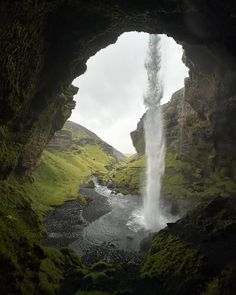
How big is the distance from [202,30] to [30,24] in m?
21.8

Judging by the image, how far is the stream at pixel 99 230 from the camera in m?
33.0

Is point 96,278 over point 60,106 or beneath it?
beneath

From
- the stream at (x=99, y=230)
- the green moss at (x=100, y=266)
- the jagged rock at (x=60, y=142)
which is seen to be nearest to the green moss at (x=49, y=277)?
the green moss at (x=100, y=266)

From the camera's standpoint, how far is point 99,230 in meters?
42.3

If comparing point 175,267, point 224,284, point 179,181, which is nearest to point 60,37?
point 175,267

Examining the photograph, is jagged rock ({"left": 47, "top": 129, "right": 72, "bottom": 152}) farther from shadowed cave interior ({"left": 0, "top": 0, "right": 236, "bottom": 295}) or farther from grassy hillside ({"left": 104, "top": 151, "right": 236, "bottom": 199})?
shadowed cave interior ({"left": 0, "top": 0, "right": 236, "bottom": 295})

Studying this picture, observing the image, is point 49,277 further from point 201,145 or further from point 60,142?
point 60,142

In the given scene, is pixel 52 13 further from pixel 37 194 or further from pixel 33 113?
pixel 37 194

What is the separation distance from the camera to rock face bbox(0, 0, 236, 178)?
25.2m

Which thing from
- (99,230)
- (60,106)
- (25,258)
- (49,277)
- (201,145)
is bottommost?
(49,277)

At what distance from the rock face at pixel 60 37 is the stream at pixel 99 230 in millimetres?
11466

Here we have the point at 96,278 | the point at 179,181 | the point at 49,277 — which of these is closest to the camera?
the point at 49,277

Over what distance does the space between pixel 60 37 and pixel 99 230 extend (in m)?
27.9

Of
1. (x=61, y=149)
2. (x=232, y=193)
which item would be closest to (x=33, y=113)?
(x=232, y=193)
